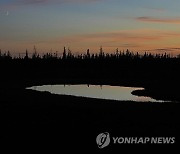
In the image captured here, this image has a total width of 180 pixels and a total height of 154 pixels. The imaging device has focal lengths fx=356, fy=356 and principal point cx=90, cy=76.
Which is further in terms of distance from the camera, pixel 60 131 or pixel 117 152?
pixel 60 131

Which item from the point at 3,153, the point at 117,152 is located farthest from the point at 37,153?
the point at 117,152

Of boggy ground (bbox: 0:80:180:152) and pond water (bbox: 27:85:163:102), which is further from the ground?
boggy ground (bbox: 0:80:180:152)

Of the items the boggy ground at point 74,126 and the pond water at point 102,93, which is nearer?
the boggy ground at point 74,126

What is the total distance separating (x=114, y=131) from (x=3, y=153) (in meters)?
7.55

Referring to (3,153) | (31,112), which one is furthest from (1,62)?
(3,153)

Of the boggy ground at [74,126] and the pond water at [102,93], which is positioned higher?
the boggy ground at [74,126]

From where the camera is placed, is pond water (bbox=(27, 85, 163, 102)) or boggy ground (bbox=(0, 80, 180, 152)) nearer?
boggy ground (bbox=(0, 80, 180, 152))

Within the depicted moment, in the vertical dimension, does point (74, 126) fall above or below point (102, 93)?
above

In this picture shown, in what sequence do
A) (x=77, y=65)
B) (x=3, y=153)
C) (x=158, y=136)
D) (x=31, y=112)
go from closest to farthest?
1. (x=3, y=153)
2. (x=158, y=136)
3. (x=31, y=112)
4. (x=77, y=65)

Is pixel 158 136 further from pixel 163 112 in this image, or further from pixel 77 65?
pixel 77 65

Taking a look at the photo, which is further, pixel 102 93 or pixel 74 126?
pixel 102 93

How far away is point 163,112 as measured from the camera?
3159cm

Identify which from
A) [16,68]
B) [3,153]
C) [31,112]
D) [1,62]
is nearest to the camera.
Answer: [3,153]

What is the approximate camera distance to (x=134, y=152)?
58.5ft
